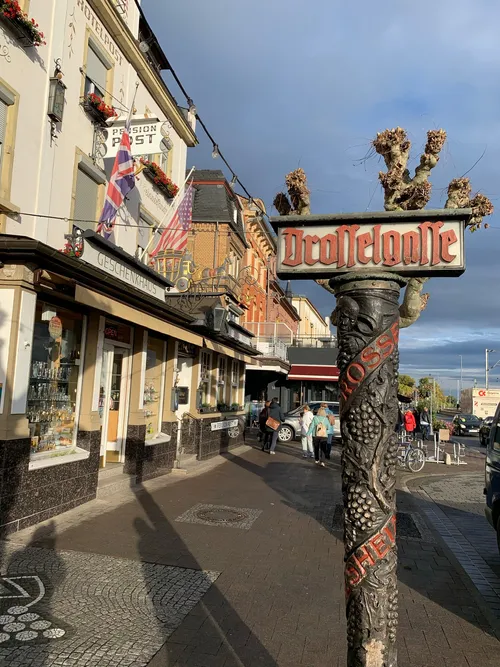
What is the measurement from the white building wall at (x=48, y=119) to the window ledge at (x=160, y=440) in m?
4.21

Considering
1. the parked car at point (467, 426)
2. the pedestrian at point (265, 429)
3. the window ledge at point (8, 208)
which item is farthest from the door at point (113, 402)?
the parked car at point (467, 426)

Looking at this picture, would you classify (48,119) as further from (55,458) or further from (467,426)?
(467,426)

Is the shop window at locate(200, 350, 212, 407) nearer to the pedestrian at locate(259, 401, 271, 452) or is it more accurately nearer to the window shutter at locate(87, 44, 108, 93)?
the pedestrian at locate(259, 401, 271, 452)

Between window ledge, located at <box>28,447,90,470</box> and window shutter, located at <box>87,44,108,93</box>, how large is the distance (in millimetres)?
6884

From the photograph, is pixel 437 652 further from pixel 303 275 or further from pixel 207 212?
pixel 207 212

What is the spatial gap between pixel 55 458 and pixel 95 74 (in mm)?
7264

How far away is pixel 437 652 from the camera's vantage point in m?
4.02

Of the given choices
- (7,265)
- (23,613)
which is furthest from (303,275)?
(7,265)

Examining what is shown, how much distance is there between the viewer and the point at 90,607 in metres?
4.46

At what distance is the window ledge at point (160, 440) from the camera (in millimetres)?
10499

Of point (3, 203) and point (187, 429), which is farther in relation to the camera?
point (187, 429)

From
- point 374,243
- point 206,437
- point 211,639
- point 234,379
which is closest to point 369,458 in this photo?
point 374,243

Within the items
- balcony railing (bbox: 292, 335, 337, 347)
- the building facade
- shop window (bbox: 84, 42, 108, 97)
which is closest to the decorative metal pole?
the building facade

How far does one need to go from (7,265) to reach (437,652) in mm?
5968
